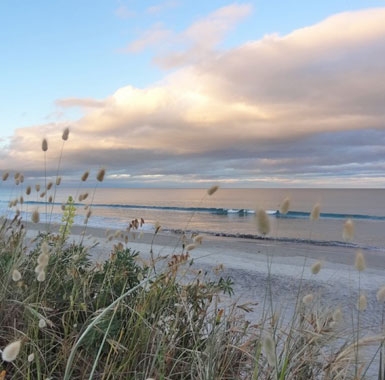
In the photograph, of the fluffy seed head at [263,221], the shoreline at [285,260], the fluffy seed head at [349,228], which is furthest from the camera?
the shoreline at [285,260]

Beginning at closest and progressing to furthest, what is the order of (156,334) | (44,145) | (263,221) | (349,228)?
(263,221)
(349,228)
(156,334)
(44,145)

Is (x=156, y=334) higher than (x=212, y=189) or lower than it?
lower

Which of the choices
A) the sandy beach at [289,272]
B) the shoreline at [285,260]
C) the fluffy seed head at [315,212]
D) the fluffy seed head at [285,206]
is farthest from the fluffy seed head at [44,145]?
the shoreline at [285,260]

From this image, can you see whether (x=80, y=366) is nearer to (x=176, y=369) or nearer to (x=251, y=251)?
(x=176, y=369)

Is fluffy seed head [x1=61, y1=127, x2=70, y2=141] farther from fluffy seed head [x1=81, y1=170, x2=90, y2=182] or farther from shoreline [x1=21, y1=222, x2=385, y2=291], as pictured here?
shoreline [x1=21, y1=222, x2=385, y2=291]

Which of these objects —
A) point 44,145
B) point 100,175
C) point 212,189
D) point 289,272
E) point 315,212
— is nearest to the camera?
point 315,212

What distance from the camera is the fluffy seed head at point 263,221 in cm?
151

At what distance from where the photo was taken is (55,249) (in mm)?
3326

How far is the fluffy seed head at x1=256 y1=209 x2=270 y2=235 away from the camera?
1507 mm

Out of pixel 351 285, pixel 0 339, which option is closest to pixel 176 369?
pixel 0 339

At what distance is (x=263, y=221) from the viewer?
1525mm

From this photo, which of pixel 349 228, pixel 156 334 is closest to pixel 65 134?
pixel 156 334

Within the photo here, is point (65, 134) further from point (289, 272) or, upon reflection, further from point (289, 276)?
point (289, 272)

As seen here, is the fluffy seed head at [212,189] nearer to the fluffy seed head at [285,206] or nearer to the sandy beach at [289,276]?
the fluffy seed head at [285,206]
